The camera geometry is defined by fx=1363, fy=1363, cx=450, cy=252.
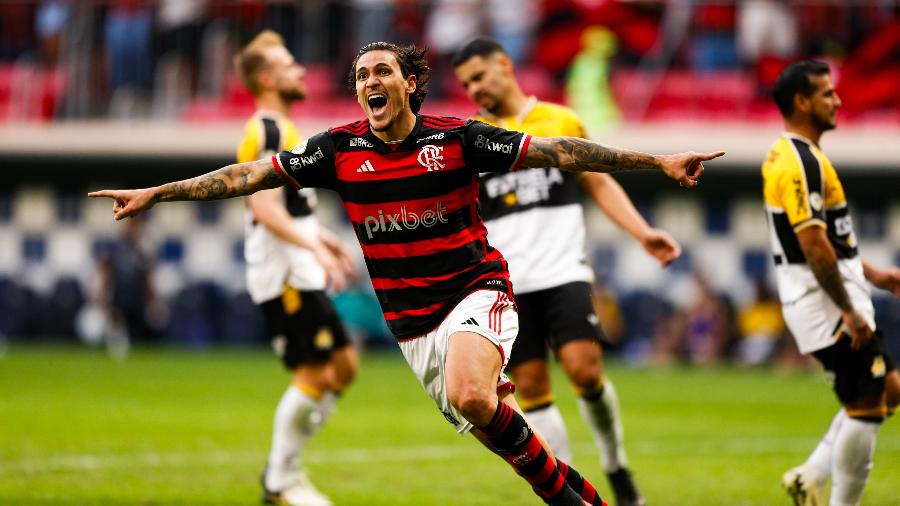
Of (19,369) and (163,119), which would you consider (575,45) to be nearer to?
(163,119)

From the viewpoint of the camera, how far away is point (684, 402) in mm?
15906

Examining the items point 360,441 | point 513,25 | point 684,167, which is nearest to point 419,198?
point 684,167

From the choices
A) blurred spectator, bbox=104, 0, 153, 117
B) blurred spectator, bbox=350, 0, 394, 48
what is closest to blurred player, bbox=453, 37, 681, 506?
blurred spectator, bbox=350, 0, 394, 48

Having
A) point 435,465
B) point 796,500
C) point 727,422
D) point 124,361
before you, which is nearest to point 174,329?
point 124,361

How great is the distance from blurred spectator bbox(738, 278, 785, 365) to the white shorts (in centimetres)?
1582

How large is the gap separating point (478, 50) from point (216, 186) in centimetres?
243

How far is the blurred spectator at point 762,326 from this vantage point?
852 inches

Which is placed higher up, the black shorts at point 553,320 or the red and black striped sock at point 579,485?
the black shorts at point 553,320

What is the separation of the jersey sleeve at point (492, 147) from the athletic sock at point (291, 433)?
111 inches

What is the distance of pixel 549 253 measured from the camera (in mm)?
8172

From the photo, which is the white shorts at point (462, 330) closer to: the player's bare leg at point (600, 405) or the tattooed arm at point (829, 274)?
the player's bare leg at point (600, 405)

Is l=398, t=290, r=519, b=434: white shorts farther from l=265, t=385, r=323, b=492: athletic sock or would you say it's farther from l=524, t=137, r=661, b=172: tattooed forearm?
l=265, t=385, r=323, b=492: athletic sock

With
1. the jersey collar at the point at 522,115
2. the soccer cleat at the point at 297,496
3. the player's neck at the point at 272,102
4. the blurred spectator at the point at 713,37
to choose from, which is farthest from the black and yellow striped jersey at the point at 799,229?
the blurred spectator at the point at 713,37

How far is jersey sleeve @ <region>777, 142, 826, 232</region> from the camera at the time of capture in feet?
23.3
